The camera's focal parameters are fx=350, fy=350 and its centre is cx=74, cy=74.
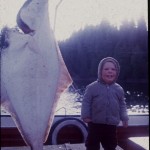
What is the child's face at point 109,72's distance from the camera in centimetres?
385

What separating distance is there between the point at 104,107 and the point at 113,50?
150 feet

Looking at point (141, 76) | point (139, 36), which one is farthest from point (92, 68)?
point (139, 36)

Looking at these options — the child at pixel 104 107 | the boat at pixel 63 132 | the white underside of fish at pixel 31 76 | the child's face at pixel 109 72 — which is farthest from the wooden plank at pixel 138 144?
the white underside of fish at pixel 31 76

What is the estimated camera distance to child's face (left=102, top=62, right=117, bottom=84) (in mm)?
3848

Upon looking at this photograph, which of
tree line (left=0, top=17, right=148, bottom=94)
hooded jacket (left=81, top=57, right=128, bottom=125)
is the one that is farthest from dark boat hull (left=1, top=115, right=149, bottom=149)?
tree line (left=0, top=17, right=148, bottom=94)

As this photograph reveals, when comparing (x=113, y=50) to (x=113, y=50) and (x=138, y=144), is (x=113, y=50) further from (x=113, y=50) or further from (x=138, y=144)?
(x=138, y=144)

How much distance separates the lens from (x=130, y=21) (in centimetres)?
5534

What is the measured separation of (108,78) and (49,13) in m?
1.82

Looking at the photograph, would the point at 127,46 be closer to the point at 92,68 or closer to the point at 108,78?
the point at 92,68

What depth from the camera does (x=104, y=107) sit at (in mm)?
3895

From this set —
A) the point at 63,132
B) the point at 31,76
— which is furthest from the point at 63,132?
the point at 31,76

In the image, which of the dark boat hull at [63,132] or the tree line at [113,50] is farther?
the tree line at [113,50]

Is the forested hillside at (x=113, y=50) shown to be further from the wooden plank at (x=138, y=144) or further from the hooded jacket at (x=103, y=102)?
the hooded jacket at (x=103, y=102)

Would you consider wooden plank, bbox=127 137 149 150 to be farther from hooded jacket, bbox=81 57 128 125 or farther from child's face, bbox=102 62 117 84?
child's face, bbox=102 62 117 84
